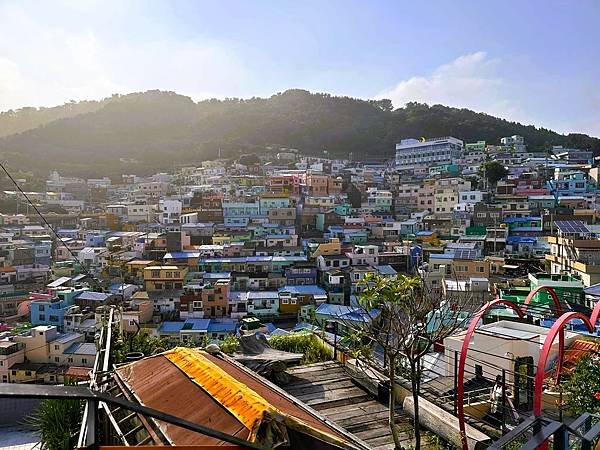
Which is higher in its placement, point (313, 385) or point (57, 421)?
point (57, 421)

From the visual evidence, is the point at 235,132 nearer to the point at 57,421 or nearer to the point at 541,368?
the point at 57,421

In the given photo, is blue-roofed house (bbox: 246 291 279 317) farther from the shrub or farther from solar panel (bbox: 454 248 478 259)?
the shrub

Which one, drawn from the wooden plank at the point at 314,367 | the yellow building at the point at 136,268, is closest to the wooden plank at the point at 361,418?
the wooden plank at the point at 314,367

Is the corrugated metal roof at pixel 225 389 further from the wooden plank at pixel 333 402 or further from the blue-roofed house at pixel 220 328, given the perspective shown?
the blue-roofed house at pixel 220 328

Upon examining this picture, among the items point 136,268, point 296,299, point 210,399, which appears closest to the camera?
point 210,399

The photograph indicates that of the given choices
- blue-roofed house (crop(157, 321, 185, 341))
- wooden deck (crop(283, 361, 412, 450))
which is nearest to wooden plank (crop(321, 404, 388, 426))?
wooden deck (crop(283, 361, 412, 450))

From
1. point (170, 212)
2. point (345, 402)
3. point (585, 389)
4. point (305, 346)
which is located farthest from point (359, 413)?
point (170, 212)

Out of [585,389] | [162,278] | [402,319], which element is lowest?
[162,278]

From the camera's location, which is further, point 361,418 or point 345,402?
point 345,402
